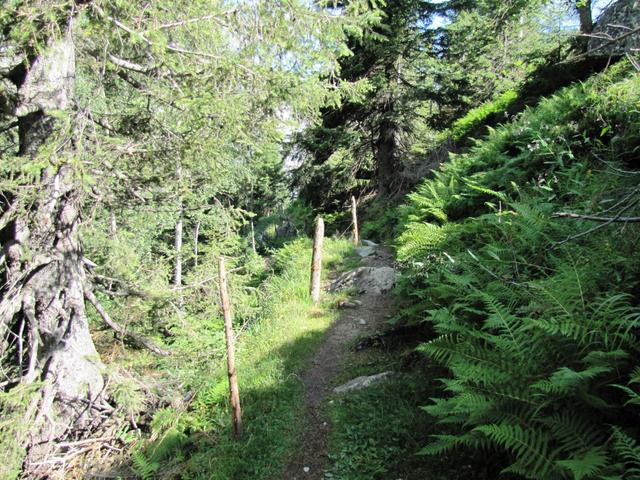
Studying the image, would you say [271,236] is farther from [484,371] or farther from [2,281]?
[484,371]

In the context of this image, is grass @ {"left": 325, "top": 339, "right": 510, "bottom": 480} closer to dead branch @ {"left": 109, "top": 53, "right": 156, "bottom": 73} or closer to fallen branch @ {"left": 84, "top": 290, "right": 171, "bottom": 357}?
fallen branch @ {"left": 84, "top": 290, "right": 171, "bottom": 357}

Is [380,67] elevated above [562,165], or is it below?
above

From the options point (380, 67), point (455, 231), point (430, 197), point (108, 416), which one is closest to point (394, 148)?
point (380, 67)

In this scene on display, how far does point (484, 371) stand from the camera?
2871 mm

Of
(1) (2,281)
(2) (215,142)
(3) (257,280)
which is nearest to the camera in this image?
(1) (2,281)

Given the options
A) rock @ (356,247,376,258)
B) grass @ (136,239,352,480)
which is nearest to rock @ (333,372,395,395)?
grass @ (136,239,352,480)

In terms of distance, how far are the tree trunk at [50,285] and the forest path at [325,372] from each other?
2.88 m

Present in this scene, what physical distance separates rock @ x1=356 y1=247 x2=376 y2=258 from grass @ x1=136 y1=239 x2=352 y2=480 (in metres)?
3.85

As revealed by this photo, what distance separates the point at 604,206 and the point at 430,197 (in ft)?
17.4

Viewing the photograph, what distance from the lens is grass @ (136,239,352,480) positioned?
14.7 feet

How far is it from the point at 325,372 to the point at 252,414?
1.36 meters

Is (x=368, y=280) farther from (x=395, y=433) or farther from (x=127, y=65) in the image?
(x=127, y=65)

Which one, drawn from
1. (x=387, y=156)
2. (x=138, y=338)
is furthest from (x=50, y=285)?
(x=387, y=156)

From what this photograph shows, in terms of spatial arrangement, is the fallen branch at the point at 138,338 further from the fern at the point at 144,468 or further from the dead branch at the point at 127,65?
the dead branch at the point at 127,65
